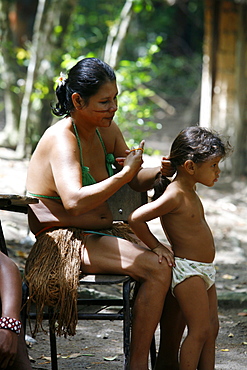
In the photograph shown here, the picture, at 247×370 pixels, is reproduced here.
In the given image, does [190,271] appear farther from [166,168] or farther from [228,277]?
[228,277]

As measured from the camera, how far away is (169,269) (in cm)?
259

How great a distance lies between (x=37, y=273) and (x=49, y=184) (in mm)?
453

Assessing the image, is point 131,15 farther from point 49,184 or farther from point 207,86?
point 49,184

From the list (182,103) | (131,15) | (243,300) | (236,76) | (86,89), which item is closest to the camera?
(86,89)

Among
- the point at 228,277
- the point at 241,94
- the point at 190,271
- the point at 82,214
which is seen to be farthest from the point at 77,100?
the point at 241,94

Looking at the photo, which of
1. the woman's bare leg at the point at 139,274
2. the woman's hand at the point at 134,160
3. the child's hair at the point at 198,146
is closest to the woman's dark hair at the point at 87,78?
the woman's hand at the point at 134,160

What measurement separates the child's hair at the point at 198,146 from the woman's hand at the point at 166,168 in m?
0.09

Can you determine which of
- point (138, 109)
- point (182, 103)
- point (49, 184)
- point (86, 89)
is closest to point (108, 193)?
point (49, 184)

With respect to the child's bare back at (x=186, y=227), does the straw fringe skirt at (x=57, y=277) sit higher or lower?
lower

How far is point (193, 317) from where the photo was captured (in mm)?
2594

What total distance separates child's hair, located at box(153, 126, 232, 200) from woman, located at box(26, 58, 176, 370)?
0.50 feet

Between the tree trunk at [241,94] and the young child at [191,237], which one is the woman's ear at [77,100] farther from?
the tree trunk at [241,94]

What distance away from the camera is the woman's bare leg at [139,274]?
8.31 feet

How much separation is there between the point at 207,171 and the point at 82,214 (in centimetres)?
65
